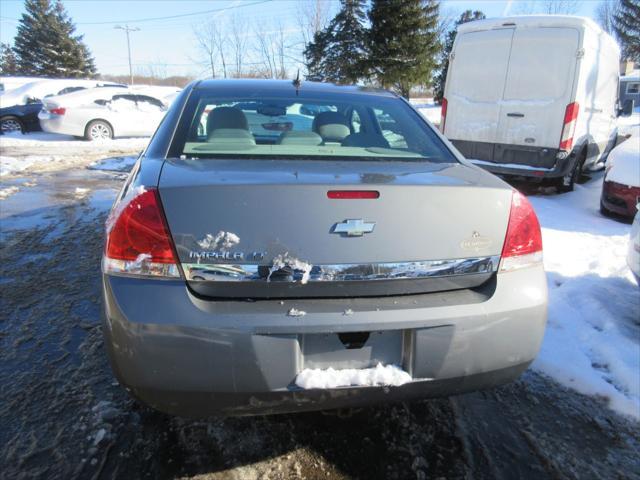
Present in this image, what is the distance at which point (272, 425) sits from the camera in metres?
2.18

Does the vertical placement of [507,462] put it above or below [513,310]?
below

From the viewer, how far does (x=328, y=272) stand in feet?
5.40

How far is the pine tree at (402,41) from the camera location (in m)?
27.4

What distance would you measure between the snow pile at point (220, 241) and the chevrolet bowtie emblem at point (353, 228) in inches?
13.7

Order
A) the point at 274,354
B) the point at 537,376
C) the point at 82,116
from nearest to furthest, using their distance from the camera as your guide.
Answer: the point at 274,354 → the point at 537,376 → the point at 82,116

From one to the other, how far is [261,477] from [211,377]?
22.3 inches

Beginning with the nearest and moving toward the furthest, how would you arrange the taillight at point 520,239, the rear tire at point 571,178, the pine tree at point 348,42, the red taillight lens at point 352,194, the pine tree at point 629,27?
the red taillight lens at point 352,194 → the taillight at point 520,239 → the rear tire at point 571,178 → the pine tree at point 348,42 → the pine tree at point 629,27

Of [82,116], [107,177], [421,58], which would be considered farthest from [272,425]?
[421,58]

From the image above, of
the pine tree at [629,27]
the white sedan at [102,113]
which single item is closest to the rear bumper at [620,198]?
the white sedan at [102,113]

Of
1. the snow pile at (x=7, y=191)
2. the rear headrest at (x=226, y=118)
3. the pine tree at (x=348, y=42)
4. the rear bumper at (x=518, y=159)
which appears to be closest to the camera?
the rear headrest at (x=226, y=118)

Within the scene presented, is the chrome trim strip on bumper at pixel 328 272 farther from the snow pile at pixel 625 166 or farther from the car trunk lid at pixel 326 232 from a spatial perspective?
the snow pile at pixel 625 166

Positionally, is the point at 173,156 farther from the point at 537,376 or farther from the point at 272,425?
the point at 537,376

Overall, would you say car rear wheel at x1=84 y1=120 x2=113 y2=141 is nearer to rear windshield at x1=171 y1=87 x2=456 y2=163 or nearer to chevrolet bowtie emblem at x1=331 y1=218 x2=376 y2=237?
rear windshield at x1=171 y1=87 x2=456 y2=163

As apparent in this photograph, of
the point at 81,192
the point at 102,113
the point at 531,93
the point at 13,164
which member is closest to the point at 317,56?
the point at 102,113
